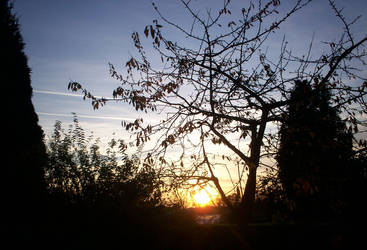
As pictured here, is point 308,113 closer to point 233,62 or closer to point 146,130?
point 233,62

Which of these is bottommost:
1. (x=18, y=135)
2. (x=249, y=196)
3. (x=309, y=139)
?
(x=249, y=196)

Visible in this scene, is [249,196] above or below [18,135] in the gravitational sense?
below

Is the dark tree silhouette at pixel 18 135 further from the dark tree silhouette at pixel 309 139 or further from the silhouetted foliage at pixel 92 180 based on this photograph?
the dark tree silhouette at pixel 309 139

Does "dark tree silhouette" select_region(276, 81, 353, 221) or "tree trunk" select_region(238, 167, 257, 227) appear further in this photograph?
"tree trunk" select_region(238, 167, 257, 227)


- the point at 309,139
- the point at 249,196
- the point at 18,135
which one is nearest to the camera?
the point at 309,139

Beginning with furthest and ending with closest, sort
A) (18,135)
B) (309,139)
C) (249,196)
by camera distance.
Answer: (18,135), (249,196), (309,139)

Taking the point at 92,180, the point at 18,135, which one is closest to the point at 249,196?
the point at 92,180

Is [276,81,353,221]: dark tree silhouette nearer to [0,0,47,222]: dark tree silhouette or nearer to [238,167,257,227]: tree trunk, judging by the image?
[238,167,257,227]: tree trunk

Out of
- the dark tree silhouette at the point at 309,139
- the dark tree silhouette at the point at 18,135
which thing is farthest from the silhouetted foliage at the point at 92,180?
the dark tree silhouette at the point at 309,139

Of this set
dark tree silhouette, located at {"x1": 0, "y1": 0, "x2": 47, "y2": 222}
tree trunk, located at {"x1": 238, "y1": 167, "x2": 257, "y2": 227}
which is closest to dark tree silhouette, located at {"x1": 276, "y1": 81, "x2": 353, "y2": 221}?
tree trunk, located at {"x1": 238, "y1": 167, "x2": 257, "y2": 227}

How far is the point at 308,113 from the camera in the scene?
4328 mm

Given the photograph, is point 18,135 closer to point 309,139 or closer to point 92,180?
point 92,180

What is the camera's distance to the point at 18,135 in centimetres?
839

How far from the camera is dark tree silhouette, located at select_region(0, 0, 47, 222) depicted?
6.97m
